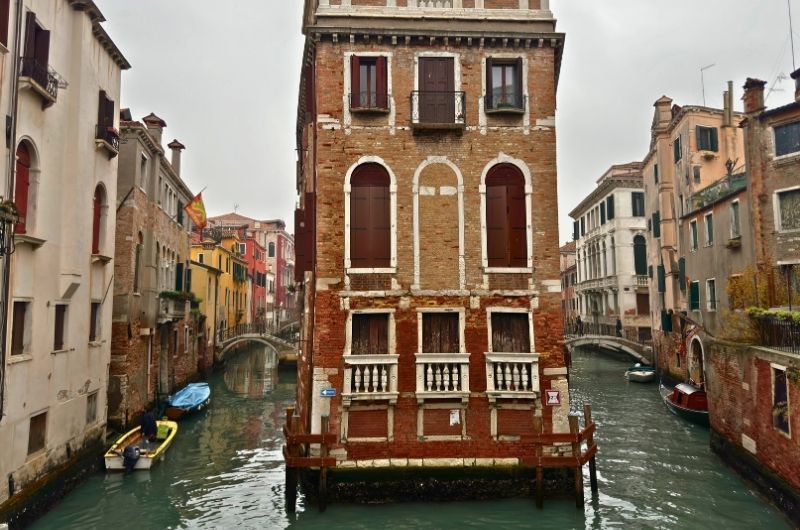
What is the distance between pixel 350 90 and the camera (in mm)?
13875

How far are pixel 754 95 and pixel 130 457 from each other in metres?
23.0

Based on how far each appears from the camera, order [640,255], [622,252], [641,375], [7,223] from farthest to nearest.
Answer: [622,252] → [640,255] → [641,375] → [7,223]

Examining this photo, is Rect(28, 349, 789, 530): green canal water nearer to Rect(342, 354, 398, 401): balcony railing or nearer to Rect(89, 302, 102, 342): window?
Rect(342, 354, 398, 401): balcony railing

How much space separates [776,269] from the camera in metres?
19.7

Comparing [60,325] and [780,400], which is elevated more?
[60,325]

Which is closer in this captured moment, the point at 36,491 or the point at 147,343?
the point at 36,491

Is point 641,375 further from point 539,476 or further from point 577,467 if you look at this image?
point 539,476

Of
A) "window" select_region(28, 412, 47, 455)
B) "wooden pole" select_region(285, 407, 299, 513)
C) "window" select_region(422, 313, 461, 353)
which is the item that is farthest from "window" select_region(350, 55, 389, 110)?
"window" select_region(28, 412, 47, 455)

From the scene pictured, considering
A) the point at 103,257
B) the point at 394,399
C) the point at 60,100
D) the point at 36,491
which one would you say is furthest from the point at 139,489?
the point at 60,100

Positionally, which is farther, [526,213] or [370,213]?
[526,213]

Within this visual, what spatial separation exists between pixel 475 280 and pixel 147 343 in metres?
14.8

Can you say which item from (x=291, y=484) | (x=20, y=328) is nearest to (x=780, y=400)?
(x=291, y=484)

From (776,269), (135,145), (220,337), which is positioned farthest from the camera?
(220,337)

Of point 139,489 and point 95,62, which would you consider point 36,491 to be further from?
point 95,62
